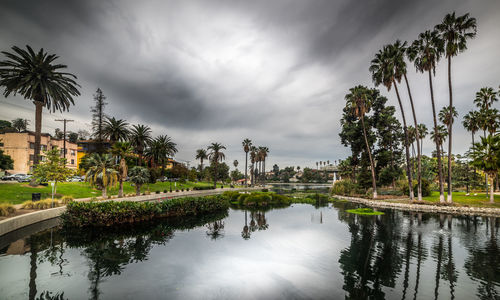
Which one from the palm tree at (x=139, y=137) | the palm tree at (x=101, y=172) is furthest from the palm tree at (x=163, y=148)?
the palm tree at (x=101, y=172)

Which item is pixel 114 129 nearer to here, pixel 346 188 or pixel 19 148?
pixel 19 148

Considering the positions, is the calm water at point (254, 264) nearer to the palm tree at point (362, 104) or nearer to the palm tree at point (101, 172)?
the palm tree at point (101, 172)

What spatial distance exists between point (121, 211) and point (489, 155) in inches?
2074

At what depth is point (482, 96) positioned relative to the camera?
156ft

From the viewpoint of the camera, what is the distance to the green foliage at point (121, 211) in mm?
21984

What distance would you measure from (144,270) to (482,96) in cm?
6761

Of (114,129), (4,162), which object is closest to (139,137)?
(114,129)

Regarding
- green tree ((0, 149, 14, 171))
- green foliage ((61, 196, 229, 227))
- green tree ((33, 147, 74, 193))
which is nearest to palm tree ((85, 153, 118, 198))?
green tree ((33, 147, 74, 193))

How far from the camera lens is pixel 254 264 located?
562 inches

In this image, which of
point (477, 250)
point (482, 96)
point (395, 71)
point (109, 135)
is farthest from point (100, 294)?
point (482, 96)

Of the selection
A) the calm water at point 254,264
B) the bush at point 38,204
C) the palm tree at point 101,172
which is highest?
the palm tree at point 101,172

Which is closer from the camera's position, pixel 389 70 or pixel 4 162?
pixel 389 70

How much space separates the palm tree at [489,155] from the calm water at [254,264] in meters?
17.9

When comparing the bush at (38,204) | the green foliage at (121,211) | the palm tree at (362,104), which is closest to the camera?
the green foliage at (121,211)
